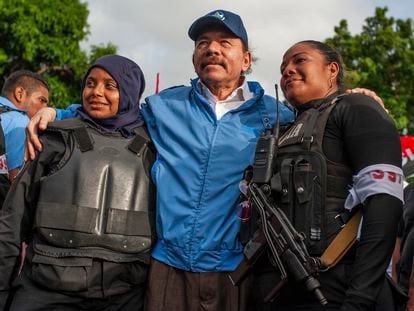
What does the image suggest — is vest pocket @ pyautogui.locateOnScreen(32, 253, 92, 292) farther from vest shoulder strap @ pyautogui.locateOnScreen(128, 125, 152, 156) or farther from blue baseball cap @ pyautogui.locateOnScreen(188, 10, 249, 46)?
blue baseball cap @ pyautogui.locateOnScreen(188, 10, 249, 46)

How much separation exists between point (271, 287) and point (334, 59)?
1.28 metres

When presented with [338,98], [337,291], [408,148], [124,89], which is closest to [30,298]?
[124,89]

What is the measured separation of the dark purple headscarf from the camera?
369 cm

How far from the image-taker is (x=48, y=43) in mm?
27609

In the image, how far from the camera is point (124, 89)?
147 inches

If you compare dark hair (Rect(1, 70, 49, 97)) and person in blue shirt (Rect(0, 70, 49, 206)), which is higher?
dark hair (Rect(1, 70, 49, 97))

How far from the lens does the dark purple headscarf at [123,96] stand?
12.1 feet

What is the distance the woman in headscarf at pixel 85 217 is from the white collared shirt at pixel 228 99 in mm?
486

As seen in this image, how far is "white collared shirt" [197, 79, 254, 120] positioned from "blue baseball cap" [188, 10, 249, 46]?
32 cm

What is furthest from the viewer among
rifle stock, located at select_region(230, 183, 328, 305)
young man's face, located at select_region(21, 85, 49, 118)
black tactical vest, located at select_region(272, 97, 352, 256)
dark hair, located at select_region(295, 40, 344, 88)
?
young man's face, located at select_region(21, 85, 49, 118)

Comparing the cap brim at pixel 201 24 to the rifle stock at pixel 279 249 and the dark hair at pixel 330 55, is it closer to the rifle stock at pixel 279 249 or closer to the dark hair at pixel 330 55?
the dark hair at pixel 330 55

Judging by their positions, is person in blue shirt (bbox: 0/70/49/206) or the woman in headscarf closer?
the woman in headscarf

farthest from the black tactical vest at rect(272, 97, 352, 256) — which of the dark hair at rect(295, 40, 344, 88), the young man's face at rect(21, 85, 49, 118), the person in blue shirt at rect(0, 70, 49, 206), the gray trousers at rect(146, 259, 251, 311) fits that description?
the young man's face at rect(21, 85, 49, 118)

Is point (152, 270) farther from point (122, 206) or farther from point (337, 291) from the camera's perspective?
point (337, 291)
